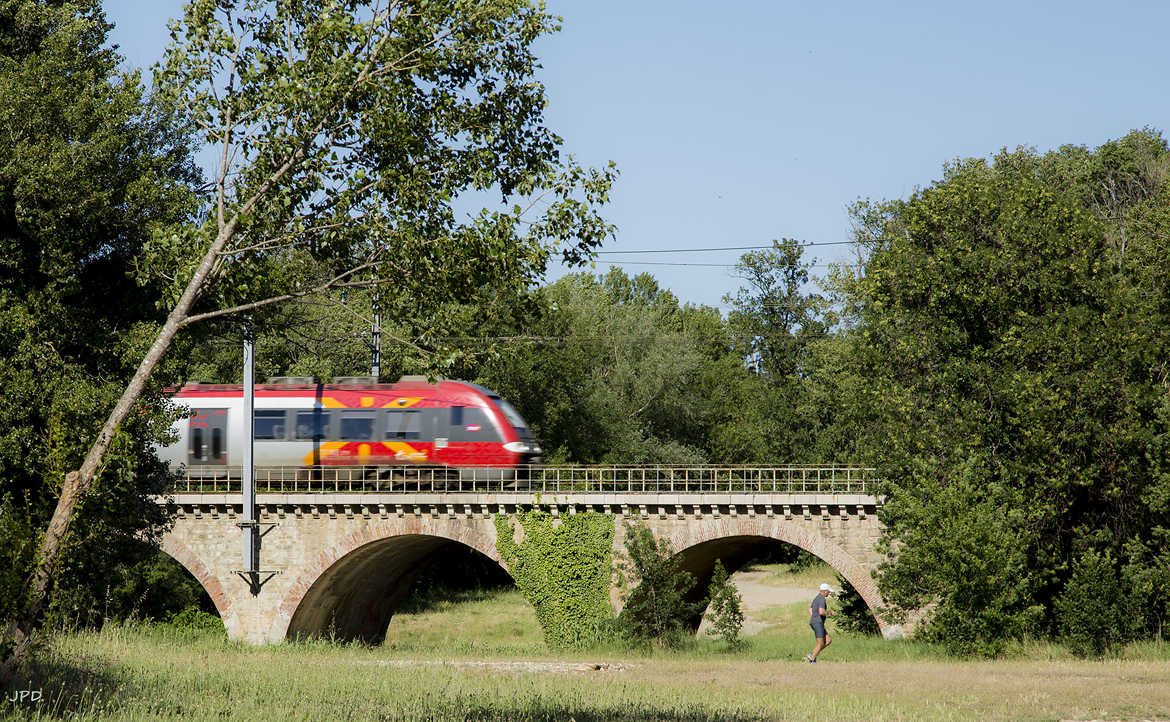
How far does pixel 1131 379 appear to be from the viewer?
2695 centimetres

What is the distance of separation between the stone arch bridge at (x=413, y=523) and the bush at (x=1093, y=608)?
180 inches

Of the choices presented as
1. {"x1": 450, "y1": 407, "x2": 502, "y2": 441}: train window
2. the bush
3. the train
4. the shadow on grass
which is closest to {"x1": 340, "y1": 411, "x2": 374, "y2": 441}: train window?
the train

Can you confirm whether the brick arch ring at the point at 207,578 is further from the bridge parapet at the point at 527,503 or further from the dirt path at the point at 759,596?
the dirt path at the point at 759,596

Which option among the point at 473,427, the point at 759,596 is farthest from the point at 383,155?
the point at 759,596

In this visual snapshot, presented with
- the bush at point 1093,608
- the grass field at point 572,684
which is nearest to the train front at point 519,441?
the grass field at point 572,684

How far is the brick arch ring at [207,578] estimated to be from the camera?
33.1 metres

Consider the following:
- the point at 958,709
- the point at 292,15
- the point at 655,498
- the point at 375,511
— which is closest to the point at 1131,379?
the point at 655,498

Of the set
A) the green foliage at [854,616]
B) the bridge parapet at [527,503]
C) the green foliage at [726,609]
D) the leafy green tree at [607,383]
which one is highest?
the leafy green tree at [607,383]

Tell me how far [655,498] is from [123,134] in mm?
16263

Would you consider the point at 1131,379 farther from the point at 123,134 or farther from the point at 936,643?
the point at 123,134

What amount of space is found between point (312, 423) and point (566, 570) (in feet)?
30.6

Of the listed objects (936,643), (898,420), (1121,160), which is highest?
(1121,160)

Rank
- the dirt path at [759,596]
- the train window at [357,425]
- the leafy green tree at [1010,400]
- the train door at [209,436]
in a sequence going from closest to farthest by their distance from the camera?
the leafy green tree at [1010,400] < the train window at [357,425] < the train door at [209,436] < the dirt path at [759,596]

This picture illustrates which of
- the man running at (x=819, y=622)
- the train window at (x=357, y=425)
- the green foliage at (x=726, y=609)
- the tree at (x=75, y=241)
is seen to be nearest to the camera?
the tree at (x=75, y=241)
